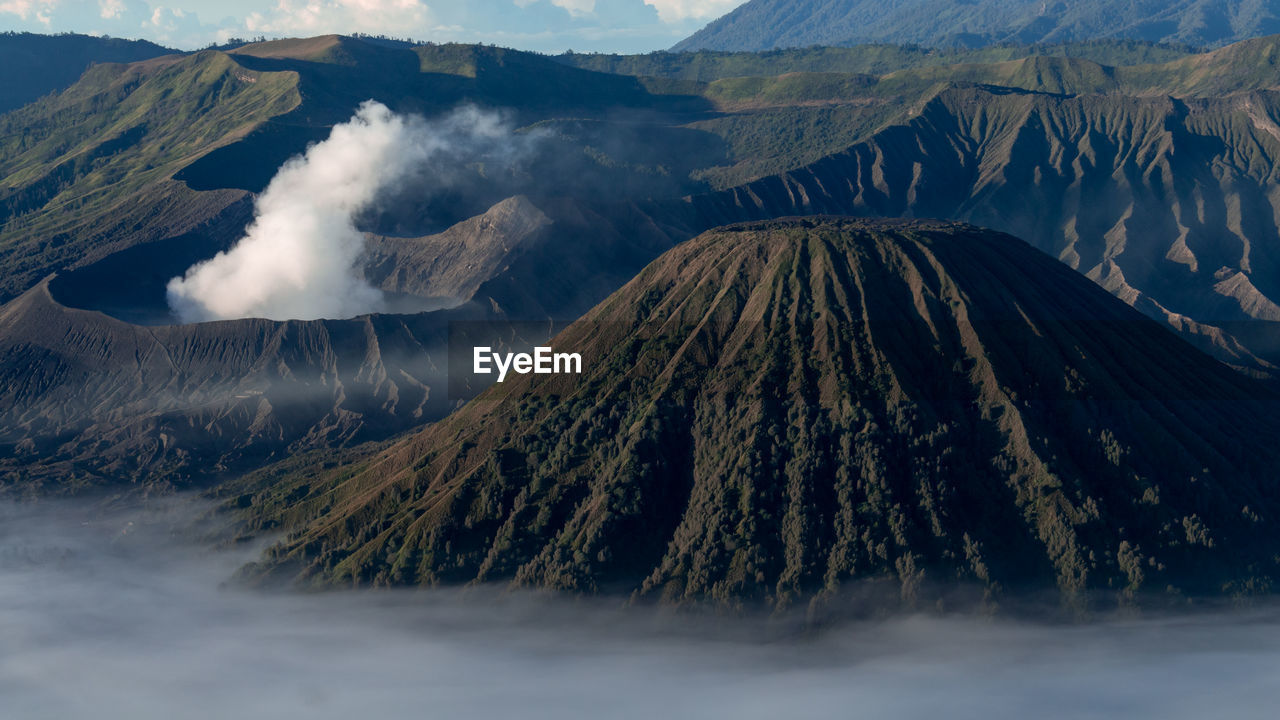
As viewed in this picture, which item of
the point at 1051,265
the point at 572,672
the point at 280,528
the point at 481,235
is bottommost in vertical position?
the point at 572,672

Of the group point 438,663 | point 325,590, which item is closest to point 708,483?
point 438,663

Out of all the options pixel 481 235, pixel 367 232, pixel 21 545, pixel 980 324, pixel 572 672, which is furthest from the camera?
pixel 367 232

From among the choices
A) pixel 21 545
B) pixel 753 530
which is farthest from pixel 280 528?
pixel 753 530

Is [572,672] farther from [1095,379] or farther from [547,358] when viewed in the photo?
[1095,379]

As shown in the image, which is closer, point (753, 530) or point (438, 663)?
point (438, 663)

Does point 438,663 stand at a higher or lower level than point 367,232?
lower

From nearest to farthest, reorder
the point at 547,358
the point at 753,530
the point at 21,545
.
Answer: the point at 753,530
the point at 547,358
the point at 21,545

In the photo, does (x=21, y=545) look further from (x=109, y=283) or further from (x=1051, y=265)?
(x=1051, y=265)
